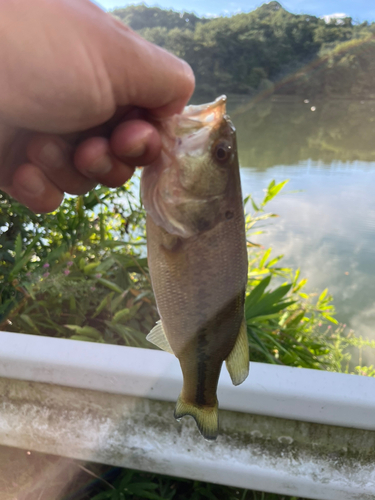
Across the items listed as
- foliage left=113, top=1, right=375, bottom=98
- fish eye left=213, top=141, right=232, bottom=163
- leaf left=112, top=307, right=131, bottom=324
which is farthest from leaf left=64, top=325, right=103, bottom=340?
foliage left=113, top=1, right=375, bottom=98

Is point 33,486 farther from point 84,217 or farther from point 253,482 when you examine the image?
point 84,217

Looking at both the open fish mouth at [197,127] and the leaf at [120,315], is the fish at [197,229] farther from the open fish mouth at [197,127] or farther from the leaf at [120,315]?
the leaf at [120,315]

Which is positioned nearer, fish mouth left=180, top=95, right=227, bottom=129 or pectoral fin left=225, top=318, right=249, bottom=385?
fish mouth left=180, top=95, right=227, bottom=129

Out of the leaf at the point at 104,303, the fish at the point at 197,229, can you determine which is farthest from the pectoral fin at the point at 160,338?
the leaf at the point at 104,303

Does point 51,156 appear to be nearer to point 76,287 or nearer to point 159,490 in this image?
point 76,287

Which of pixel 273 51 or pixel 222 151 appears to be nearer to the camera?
pixel 222 151

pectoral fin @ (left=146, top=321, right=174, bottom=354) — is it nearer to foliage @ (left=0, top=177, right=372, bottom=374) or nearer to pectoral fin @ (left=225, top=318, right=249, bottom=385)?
pectoral fin @ (left=225, top=318, right=249, bottom=385)

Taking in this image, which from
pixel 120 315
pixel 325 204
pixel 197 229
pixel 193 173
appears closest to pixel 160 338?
pixel 197 229
